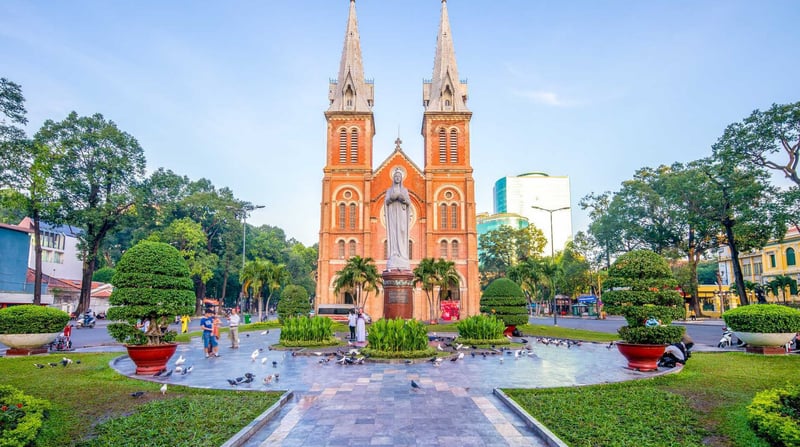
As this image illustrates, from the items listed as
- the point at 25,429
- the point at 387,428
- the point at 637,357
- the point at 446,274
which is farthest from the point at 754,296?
the point at 25,429

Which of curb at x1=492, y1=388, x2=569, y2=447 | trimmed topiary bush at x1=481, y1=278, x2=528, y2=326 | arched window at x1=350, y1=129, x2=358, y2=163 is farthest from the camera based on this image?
arched window at x1=350, y1=129, x2=358, y2=163

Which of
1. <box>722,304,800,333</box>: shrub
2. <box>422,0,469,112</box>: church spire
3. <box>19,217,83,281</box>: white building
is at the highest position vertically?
<box>422,0,469,112</box>: church spire

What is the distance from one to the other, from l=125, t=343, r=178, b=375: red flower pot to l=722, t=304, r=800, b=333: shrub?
15350 mm

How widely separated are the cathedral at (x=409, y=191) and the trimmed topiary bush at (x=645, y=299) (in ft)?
109

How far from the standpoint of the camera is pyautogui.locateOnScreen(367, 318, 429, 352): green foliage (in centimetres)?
1349

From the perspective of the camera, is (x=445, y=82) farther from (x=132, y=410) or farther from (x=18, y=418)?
(x=18, y=418)

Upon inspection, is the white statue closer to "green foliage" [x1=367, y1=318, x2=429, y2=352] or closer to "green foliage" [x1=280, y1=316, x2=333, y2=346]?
"green foliage" [x1=280, y1=316, x2=333, y2=346]

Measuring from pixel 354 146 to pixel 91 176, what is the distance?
868 inches

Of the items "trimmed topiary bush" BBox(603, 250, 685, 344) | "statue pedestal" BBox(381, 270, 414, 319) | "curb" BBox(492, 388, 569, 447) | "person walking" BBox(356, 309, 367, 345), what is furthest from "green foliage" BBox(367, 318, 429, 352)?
"statue pedestal" BBox(381, 270, 414, 319)

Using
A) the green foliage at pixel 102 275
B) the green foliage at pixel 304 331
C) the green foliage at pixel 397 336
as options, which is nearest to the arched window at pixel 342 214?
the green foliage at pixel 304 331

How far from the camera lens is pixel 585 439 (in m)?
6.02

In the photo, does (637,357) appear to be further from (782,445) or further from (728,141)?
(728,141)

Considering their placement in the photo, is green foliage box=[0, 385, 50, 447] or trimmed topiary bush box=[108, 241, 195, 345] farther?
trimmed topiary bush box=[108, 241, 195, 345]

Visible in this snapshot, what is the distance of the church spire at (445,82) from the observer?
49.4 meters
